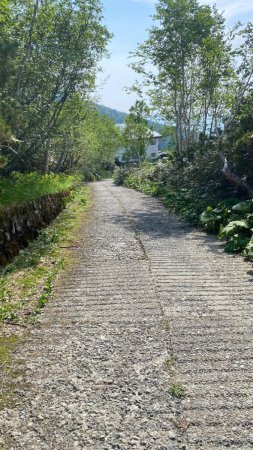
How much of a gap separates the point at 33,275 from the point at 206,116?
1617 cm

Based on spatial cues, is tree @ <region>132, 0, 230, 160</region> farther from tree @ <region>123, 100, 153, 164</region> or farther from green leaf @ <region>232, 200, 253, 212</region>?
tree @ <region>123, 100, 153, 164</region>

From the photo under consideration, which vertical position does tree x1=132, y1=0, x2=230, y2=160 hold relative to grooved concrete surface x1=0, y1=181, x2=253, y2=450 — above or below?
above

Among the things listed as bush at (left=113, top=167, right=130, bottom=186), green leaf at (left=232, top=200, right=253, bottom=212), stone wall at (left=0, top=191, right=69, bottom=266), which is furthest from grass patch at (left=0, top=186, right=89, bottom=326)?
bush at (left=113, top=167, right=130, bottom=186)

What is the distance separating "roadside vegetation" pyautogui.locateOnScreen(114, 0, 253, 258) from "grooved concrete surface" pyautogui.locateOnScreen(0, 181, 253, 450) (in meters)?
2.75

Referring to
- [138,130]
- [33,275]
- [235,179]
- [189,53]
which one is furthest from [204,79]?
[138,130]

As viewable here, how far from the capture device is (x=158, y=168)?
23.6 m

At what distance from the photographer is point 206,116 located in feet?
65.3

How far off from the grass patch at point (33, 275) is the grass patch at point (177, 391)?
205 centimetres

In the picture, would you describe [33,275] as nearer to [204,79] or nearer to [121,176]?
[204,79]

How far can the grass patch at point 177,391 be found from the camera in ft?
10.1

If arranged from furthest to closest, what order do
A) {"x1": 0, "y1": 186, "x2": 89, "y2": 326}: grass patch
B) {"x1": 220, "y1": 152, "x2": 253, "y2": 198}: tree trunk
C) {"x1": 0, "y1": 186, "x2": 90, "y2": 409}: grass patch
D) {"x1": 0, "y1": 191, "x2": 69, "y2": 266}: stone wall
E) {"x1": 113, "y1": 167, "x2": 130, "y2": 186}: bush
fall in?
{"x1": 113, "y1": 167, "x2": 130, "y2": 186}: bush, {"x1": 220, "y1": 152, "x2": 253, "y2": 198}: tree trunk, {"x1": 0, "y1": 191, "x2": 69, "y2": 266}: stone wall, {"x1": 0, "y1": 186, "x2": 89, "y2": 326}: grass patch, {"x1": 0, "y1": 186, "x2": 90, "y2": 409}: grass patch

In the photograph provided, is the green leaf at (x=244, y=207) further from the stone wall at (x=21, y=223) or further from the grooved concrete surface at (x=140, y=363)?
the stone wall at (x=21, y=223)

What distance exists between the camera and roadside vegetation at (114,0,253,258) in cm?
1065

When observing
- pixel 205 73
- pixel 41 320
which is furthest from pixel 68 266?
pixel 205 73
